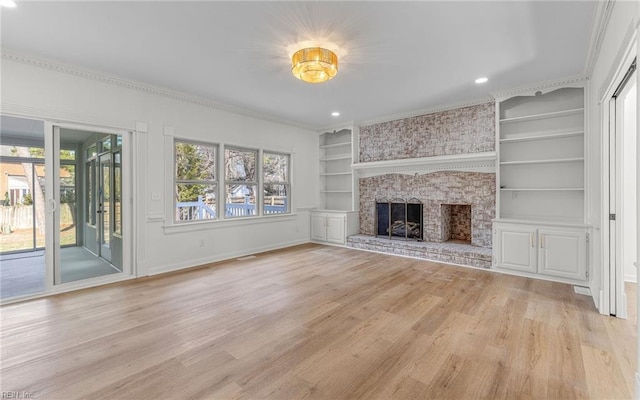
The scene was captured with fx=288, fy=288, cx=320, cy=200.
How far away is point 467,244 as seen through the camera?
525cm

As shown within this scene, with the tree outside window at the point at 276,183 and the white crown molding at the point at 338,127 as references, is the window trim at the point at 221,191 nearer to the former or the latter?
the tree outside window at the point at 276,183

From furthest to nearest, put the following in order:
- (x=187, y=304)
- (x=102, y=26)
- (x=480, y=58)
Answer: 1. (x=480, y=58)
2. (x=187, y=304)
3. (x=102, y=26)

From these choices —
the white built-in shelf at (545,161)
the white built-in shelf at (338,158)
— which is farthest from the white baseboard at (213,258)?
the white built-in shelf at (545,161)

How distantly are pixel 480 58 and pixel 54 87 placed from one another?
516 centimetres

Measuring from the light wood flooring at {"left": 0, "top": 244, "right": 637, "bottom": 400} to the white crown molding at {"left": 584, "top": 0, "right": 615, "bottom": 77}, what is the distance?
2.72 meters

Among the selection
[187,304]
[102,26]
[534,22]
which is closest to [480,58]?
[534,22]

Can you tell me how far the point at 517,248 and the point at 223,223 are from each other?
4.78 metres

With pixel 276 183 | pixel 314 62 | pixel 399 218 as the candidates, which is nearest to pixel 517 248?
pixel 399 218

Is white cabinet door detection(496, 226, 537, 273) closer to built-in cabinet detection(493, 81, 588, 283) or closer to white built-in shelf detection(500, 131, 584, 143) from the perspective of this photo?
built-in cabinet detection(493, 81, 588, 283)

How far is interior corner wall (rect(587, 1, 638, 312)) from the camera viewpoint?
2027 mm

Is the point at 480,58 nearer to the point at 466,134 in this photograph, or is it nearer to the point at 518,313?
the point at 466,134

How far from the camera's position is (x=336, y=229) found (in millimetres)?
6562

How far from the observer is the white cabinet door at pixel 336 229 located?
6449 millimetres

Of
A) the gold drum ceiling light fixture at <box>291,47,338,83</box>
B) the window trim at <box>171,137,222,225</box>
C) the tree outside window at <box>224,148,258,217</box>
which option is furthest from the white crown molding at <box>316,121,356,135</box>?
the gold drum ceiling light fixture at <box>291,47,338,83</box>
